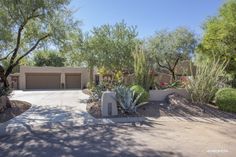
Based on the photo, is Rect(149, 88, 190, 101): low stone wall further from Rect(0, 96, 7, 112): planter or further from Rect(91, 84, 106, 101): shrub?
Rect(0, 96, 7, 112): planter

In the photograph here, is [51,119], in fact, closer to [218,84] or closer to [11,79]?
[218,84]

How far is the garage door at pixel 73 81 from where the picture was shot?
1623 inches

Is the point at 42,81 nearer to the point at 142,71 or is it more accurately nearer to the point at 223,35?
the point at 142,71

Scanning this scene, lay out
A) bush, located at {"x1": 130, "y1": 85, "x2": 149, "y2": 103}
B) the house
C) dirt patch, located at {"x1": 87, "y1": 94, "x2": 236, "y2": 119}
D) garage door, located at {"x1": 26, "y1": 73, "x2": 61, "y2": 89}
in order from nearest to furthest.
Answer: dirt patch, located at {"x1": 87, "y1": 94, "x2": 236, "y2": 119} < bush, located at {"x1": 130, "y1": 85, "x2": 149, "y2": 103} < the house < garage door, located at {"x1": 26, "y1": 73, "x2": 61, "y2": 89}

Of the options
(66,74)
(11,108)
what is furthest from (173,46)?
(11,108)

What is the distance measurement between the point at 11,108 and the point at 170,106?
7938 mm

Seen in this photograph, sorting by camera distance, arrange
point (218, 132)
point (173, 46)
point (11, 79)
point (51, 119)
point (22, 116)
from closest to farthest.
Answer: point (218, 132) → point (51, 119) → point (22, 116) → point (173, 46) → point (11, 79)

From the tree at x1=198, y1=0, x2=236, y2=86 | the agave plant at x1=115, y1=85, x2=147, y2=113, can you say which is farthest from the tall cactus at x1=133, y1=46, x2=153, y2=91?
the tree at x1=198, y1=0, x2=236, y2=86

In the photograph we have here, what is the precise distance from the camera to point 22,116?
43.2ft

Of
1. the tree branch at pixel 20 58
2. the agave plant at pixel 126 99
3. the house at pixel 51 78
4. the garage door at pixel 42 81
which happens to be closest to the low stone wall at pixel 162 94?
the agave plant at pixel 126 99

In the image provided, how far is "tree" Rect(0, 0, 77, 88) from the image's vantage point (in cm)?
1502

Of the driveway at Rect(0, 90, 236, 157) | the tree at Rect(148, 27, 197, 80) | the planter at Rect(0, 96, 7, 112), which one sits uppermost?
the tree at Rect(148, 27, 197, 80)

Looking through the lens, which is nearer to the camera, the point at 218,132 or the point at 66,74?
the point at 218,132

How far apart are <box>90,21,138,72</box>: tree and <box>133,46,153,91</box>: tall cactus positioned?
484 centimetres
